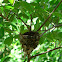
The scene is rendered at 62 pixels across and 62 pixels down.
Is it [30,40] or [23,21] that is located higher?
[23,21]

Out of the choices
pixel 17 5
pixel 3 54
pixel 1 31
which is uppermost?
pixel 17 5

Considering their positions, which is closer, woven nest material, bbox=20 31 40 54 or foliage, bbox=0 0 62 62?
foliage, bbox=0 0 62 62

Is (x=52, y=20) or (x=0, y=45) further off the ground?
(x=52, y=20)

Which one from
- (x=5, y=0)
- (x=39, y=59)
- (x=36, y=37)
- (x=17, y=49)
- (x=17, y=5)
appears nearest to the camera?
(x=17, y=5)

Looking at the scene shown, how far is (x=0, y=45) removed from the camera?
2.24 feet

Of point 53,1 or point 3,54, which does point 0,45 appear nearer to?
point 3,54

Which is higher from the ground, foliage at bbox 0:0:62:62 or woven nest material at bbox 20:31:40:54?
foliage at bbox 0:0:62:62

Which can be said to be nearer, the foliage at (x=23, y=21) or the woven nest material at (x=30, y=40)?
the foliage at (x=23, y=21)

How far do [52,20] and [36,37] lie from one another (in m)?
0.17

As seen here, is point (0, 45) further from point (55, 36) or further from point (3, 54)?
point (55, 36)

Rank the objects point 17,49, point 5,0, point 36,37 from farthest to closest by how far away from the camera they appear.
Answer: point 17,49 < point 36,37 < point 5,0

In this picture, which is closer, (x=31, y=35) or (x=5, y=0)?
(x=5, y=0)

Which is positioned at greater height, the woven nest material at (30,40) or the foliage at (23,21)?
the foliage at (23,21)

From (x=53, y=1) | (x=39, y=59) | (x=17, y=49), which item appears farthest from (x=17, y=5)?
(x=17, y=49)
